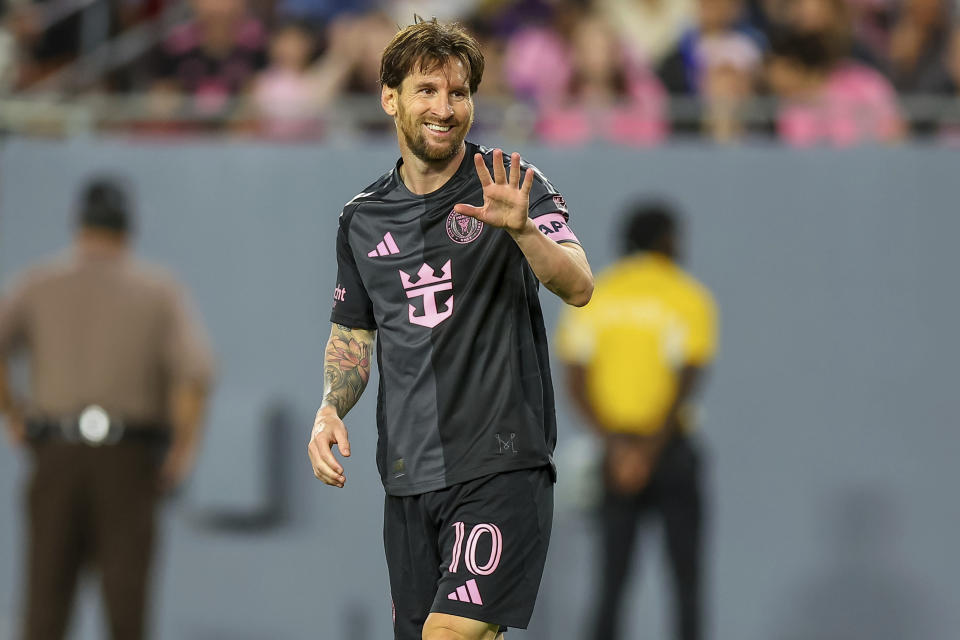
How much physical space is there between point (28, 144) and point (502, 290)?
6.48 meters

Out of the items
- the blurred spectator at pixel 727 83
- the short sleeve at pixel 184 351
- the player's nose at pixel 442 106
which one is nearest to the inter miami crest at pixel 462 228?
the player's nose at pixel 442 106

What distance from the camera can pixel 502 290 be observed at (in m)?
4.85

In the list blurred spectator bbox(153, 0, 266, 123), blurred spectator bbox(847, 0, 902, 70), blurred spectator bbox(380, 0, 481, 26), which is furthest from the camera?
blurred spectator bbox(380, 0, 481, 26)

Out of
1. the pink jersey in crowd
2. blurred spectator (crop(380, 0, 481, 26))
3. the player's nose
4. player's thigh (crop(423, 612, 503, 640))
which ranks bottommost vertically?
player's thigh (crop(423, 612, 503, 640))

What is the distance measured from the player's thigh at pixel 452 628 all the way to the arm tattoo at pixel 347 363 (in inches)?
29.0

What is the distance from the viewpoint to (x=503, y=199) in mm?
4289

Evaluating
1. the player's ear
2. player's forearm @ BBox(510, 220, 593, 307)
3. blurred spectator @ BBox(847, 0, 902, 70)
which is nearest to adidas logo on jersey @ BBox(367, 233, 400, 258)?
the player's ear

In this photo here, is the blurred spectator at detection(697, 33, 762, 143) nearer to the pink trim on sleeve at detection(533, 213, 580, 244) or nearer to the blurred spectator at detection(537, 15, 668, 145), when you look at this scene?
the blurred spectator at detection(537, 15, 668, 145)

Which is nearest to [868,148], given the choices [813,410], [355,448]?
[813,410]

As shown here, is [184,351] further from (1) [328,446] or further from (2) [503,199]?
(2) [503,199]

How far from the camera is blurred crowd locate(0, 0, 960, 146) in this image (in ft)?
32.3

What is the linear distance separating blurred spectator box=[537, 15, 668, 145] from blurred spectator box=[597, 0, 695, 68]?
277mm

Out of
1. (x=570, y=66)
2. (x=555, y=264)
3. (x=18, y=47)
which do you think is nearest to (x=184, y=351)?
(x=570, y=66)

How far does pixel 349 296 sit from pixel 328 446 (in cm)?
64
